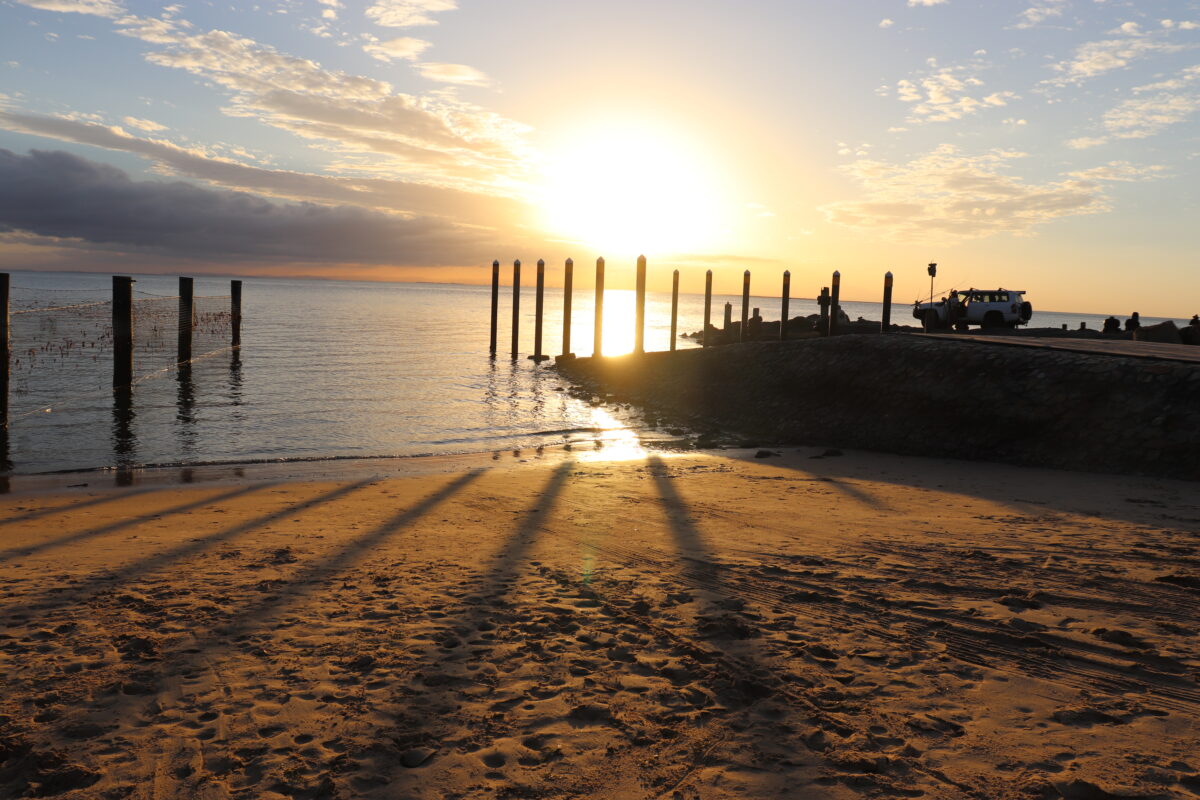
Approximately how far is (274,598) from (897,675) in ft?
14.7

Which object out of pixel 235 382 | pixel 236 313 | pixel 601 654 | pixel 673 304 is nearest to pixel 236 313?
pixel 236 313

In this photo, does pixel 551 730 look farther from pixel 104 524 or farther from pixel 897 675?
pixel 104 524

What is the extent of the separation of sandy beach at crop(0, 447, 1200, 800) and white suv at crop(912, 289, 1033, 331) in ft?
73.6

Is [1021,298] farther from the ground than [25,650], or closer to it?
farther from the ground

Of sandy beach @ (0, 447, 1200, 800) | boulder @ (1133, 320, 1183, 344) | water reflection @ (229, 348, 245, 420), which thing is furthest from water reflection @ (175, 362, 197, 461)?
boulder @ (1133, 320, 1183, 344)

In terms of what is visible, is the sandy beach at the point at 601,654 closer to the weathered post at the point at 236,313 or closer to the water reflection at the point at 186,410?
the water reflection at the point at 186,410

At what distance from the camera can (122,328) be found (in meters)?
19.2

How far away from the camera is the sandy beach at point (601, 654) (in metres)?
3.44

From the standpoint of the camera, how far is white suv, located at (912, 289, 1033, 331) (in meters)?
28.9

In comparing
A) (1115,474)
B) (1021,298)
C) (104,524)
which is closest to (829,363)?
(1115,474)

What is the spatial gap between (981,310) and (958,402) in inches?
724

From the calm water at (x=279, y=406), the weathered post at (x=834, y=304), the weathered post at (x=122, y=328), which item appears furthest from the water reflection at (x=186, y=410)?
the weathered post at (x=834, y=304)

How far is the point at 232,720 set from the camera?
384 cm

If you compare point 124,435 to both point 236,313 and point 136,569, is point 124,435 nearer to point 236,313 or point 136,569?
point 136,569
